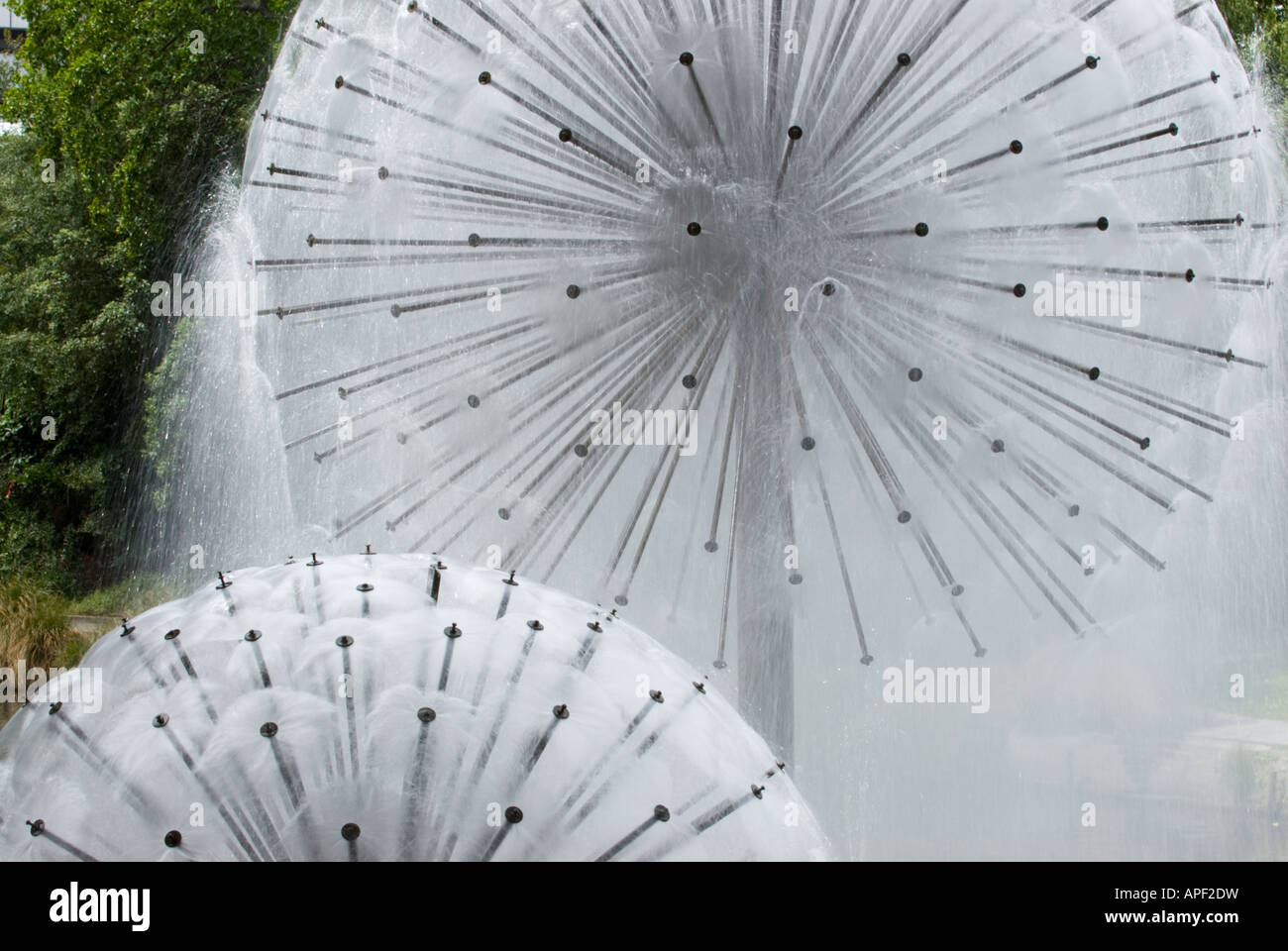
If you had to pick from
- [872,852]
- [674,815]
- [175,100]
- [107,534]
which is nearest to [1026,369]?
[872,852]

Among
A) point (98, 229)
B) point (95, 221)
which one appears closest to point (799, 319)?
point (95, 221)

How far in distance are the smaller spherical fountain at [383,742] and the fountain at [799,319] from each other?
67.8 inches

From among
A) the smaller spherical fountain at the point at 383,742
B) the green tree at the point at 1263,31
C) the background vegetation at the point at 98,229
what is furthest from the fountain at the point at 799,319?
the background vegetation at the point at 98,229

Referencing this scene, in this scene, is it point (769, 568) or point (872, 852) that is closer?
point (769, 568)

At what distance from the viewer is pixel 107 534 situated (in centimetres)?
1416

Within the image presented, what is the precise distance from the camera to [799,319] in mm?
4539

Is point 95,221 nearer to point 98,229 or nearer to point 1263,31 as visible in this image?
point 98,229

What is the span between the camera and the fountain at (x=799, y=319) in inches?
177

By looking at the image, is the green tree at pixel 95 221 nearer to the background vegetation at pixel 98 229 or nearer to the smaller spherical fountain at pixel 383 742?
the background vegetation at pixel 98 229

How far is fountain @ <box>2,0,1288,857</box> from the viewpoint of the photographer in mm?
4500

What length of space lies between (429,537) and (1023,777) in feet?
8.93

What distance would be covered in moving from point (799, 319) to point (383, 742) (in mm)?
2544
